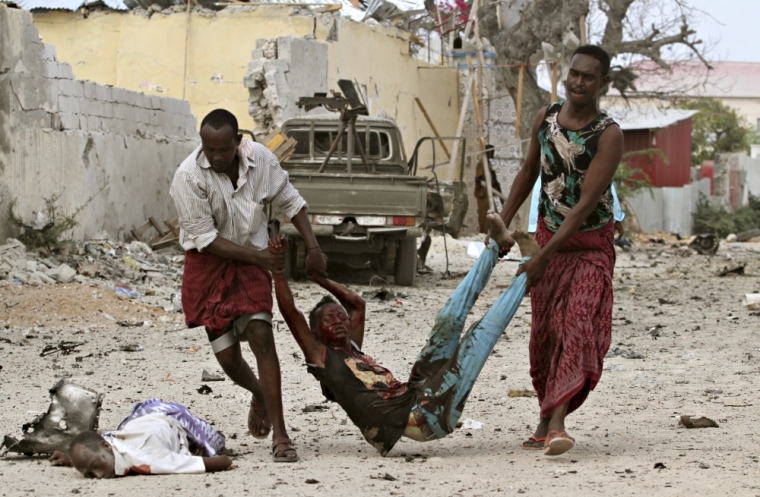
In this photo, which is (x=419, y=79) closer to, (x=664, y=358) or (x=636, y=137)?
(x=636, y=137)

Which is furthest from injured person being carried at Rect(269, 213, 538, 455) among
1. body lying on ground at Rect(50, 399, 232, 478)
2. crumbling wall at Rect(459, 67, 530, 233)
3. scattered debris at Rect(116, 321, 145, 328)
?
crumbling wall at Rect(459, 67, 530, 233)

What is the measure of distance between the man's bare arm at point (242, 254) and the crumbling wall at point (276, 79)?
13.1 metres

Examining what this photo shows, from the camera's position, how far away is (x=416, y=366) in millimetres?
4461

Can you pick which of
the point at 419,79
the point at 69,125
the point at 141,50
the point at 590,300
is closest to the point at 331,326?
the point at 590,300

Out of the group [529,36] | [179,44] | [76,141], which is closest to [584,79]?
[76,141]

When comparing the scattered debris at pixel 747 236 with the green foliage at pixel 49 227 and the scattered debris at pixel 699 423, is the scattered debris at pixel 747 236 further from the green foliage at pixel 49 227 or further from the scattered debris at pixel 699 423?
the scattered debris at pixel 699 423

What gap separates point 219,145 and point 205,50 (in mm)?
15897

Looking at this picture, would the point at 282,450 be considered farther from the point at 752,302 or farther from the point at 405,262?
the point at 405,262

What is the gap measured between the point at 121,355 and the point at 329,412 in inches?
92.8

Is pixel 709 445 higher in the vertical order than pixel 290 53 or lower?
lower

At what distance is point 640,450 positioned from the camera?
4.34 meters

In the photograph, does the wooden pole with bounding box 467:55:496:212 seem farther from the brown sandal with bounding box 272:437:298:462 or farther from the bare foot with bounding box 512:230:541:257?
the brown sandal with bounding box 272:437:298:462

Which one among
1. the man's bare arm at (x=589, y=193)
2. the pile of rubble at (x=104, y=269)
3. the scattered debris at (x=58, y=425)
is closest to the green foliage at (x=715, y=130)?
the pile of rubble at (x=104, y=269)

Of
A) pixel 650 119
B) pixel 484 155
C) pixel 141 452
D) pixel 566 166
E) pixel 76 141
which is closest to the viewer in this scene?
pixel 141 452
